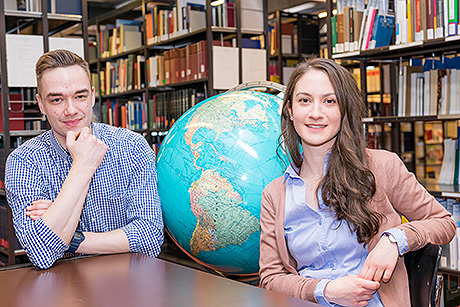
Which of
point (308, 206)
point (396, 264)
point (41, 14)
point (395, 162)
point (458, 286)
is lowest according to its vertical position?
point (458, 286)

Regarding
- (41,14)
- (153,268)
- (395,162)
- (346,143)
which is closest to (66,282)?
(153,268)

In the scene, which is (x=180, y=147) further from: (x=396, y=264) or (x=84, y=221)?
(x=396, y=264)

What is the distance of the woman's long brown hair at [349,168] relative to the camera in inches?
69.3

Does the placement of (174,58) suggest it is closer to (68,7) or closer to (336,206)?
(68,7)

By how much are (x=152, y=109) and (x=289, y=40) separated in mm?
2182

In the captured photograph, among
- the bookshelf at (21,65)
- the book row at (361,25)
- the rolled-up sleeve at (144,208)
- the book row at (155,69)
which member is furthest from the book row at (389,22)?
the rolled-up sleeve at (144,208)

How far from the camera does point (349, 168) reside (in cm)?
183

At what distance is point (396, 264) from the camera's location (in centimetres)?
172

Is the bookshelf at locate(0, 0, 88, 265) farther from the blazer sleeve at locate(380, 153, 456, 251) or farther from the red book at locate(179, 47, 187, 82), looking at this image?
the blazer sleeve at locate(380, 153, 456, 251)

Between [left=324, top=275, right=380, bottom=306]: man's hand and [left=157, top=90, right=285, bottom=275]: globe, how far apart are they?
61cm

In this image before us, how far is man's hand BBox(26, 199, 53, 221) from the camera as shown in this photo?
1.91 m

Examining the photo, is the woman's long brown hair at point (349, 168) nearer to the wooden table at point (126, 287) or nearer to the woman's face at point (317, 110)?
the woman's face at point (317, 110)

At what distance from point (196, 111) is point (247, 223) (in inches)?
22.8

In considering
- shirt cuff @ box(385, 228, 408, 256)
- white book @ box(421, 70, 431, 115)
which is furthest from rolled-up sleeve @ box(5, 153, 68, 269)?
white book @ box(421, 70, 431, 115)
